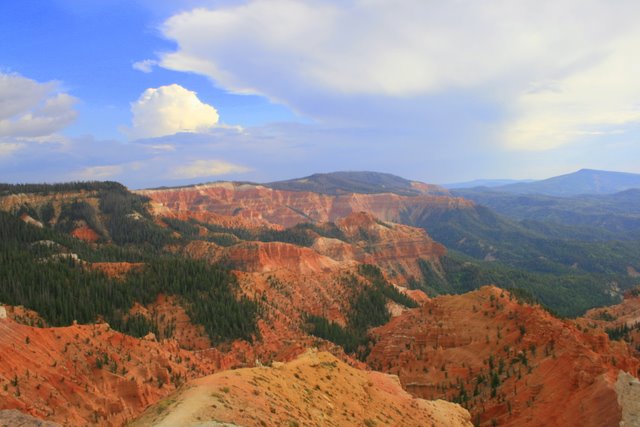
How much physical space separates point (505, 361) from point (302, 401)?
86.3 feet

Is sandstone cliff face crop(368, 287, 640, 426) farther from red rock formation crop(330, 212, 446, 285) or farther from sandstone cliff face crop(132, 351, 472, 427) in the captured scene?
red rock formation crop(330, 212, 446, 285)

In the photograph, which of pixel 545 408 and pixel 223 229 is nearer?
pixel 545 408

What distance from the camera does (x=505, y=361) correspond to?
4331 cm

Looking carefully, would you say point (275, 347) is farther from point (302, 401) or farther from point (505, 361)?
point (302, 401)

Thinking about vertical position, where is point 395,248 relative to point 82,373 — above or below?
below

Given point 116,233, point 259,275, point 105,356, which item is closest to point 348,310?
point 259,275

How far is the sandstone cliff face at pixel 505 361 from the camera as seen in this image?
110ft

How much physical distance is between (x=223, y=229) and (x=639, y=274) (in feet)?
612

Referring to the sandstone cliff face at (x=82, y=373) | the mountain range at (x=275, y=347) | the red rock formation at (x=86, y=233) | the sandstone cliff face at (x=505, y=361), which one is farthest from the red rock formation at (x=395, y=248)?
the sandstone cliff face at (x=82, y=373)

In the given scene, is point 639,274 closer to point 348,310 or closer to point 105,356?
point 348,310

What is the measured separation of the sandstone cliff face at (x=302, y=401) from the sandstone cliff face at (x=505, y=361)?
5098 millimetres

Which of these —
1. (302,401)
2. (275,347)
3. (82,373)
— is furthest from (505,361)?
(82,373)

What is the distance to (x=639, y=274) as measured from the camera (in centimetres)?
19638

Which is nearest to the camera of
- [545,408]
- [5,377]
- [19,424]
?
[19,424]
